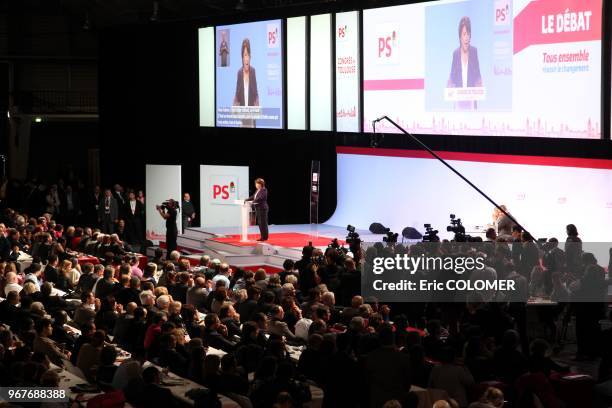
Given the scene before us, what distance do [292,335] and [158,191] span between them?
1511 cm

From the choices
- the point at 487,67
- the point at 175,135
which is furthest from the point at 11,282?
the point at 175,135

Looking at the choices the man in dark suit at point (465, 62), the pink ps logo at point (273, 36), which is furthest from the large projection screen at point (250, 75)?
the man in dark suit at point (465, 62)

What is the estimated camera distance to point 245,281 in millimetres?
12555

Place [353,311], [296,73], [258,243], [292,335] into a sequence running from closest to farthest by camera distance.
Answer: [292,335] < [353,311] < [258,243] < [296,73]

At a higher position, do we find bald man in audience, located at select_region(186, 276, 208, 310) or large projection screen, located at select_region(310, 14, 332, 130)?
large projection screen, located at select_region(310, 14, 332, 130)

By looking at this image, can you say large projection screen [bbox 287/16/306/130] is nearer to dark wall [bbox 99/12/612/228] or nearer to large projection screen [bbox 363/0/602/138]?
dark wall [bbox 99/12/612/228]

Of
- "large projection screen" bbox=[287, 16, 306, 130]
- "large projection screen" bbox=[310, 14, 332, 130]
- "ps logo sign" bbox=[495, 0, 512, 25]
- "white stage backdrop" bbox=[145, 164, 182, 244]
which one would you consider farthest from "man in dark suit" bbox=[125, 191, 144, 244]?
"ps logo sign" bbox=[495, 0, 512, 25]

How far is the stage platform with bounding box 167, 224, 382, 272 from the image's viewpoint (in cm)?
1875

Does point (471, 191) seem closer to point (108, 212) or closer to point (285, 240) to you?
point (285, 240)

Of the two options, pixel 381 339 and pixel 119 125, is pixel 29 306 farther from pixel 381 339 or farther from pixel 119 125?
pixel 119 125

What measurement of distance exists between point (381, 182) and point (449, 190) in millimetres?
2252

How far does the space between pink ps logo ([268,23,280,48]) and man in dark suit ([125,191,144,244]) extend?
439 centimetres

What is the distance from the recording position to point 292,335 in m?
10.3

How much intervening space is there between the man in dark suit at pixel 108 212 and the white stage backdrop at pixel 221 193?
7.41ft
